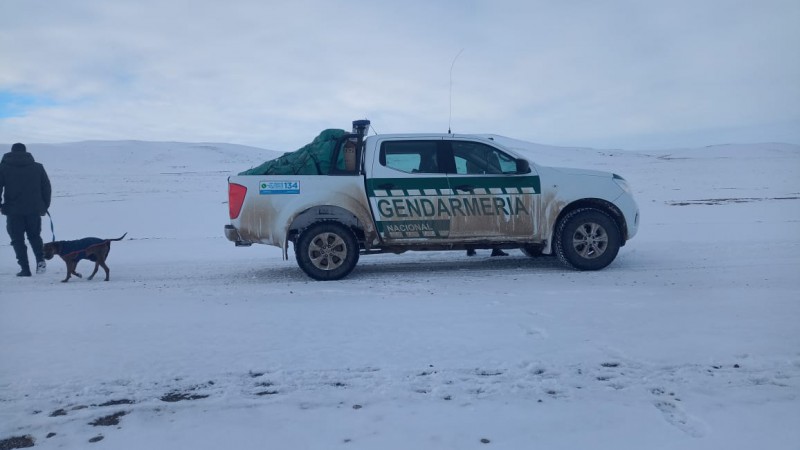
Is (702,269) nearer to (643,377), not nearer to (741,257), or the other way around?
(741,257)

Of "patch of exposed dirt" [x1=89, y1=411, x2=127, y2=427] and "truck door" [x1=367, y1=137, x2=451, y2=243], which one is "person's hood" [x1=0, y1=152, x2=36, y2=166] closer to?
"truck door" [x1=367, y1=137, x2=451, y2=243]

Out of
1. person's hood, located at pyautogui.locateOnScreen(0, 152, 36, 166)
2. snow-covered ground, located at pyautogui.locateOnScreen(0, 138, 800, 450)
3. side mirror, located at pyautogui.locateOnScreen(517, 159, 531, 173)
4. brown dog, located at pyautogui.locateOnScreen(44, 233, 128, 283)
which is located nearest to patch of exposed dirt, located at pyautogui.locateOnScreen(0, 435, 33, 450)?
snow-covered ground, located at pyautogui.locateOnScreen(0, 138, 800, 450)

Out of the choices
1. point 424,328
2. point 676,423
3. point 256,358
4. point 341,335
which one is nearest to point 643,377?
point 676,423

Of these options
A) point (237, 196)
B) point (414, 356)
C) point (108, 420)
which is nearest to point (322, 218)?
point (237, 196)

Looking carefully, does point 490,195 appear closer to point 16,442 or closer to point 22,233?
point 16,442

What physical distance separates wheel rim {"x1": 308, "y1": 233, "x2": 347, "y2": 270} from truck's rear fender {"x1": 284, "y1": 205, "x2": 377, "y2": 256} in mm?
213

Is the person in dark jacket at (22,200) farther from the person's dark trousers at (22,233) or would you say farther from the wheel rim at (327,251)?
the wheel rim at (327,251)

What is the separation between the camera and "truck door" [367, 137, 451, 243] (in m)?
7.23

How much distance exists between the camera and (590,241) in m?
7.38

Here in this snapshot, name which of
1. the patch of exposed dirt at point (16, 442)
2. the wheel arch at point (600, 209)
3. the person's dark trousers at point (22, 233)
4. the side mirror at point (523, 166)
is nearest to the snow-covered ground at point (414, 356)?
the patch of exposed dirt at point (16, 442)

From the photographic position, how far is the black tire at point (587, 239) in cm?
736

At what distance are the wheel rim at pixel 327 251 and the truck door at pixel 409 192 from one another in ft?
1.77

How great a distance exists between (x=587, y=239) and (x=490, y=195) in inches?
54.2

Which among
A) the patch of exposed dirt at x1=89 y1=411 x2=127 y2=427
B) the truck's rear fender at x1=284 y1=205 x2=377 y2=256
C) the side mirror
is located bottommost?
the patch of exposed dirt at x1=89 y1=411 x2=127 y2=427
